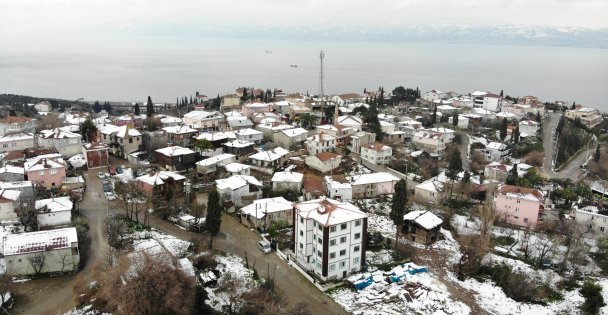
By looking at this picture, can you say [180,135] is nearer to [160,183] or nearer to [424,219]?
Result: [160,183]

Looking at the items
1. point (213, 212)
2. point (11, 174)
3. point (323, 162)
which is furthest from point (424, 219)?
point (11, 174)

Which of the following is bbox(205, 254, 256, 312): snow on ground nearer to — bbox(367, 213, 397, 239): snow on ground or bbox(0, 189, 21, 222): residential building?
bbox(367, 213, 397, 239): snow on ground

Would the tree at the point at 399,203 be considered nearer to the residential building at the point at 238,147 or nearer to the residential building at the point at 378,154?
the residential building at the point at 378,154

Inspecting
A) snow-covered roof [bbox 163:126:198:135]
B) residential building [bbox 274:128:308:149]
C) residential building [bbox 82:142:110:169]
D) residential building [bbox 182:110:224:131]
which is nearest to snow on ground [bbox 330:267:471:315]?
residential building [bbox 274:128:308:149]

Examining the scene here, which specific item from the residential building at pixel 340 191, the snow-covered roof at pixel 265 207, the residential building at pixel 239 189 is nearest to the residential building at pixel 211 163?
the residential building at pixel 239 189

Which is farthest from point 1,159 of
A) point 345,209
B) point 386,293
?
point 386,293
